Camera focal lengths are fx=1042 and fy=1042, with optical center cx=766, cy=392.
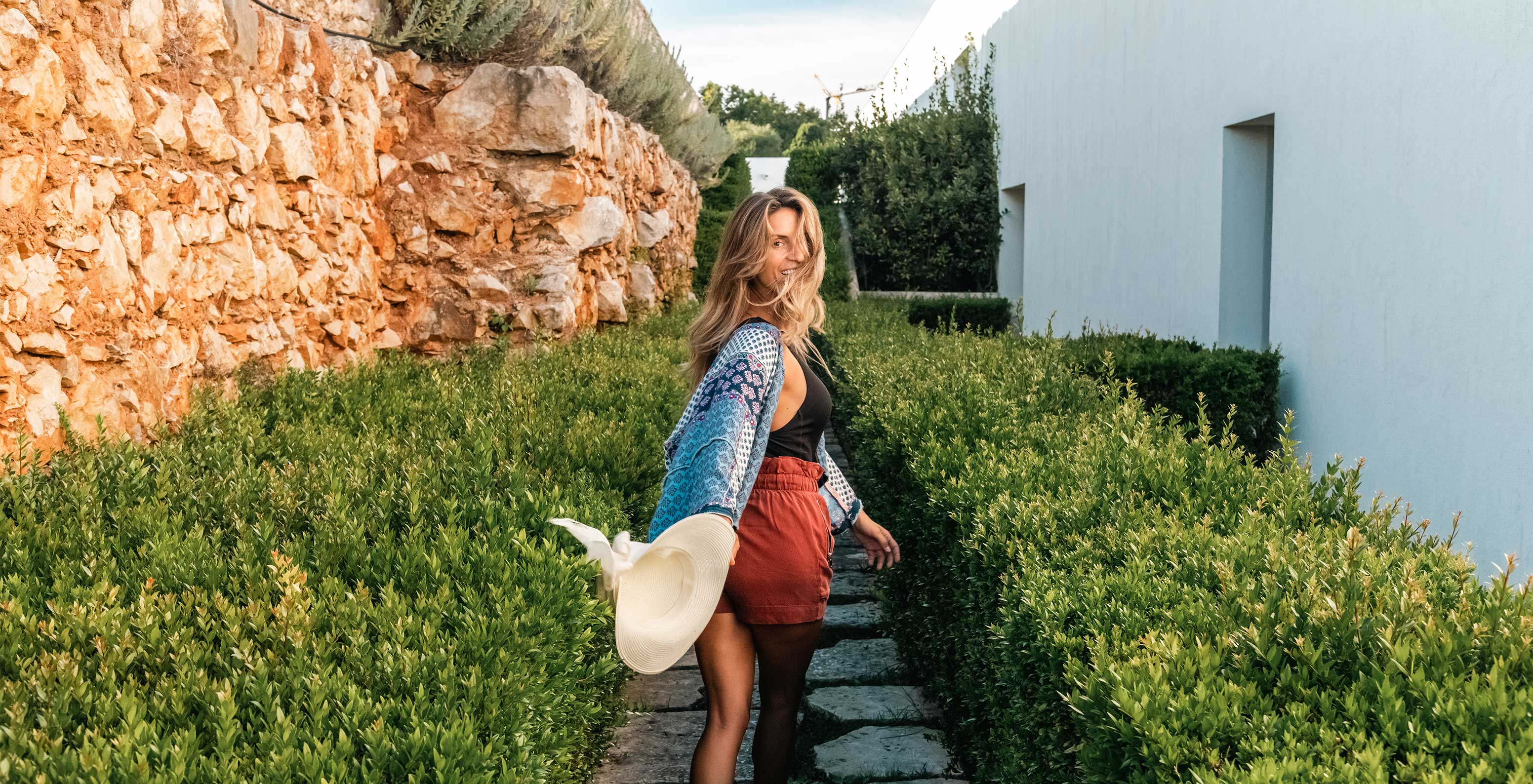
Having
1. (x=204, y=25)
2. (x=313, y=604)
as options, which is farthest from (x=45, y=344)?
(x=313, y=604)

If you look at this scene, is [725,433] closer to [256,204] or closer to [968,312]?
[256,204]

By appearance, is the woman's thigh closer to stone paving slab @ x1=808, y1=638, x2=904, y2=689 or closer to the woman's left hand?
the woman's left hand

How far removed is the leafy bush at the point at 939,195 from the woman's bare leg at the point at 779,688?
1598cm

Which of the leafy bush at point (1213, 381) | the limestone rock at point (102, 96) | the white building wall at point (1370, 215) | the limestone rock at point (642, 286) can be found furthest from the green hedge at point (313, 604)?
the limestone rock at point (642, 286)

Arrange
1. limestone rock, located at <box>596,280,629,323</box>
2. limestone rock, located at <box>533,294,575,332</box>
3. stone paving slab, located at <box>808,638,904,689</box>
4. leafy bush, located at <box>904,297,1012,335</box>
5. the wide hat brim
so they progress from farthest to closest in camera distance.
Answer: leafy bush, located at <box>904,297,1012,335</box>
limestone rock, located at <box>596,280,629,323</box>
limestone rock, located at <box>533,294,575,332</box>
stone paving slab, located at <box>808,638,904,689</box>
the wide hat brim

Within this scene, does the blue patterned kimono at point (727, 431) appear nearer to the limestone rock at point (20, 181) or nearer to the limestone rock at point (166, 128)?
the limestone rock at point (20, 181)

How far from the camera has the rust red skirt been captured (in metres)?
2.68

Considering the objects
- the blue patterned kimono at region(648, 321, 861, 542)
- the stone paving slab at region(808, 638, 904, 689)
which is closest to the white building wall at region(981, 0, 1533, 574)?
the stone paving slab at region(808, 638, 904, 689)

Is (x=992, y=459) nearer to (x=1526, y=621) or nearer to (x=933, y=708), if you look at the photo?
(x=933, y=708)

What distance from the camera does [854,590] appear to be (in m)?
5.45

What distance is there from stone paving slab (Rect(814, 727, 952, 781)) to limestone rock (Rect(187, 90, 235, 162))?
3.65m

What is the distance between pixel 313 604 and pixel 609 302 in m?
6.33

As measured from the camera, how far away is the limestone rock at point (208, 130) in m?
4.52

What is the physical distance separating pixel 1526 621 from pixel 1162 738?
0.75 m
